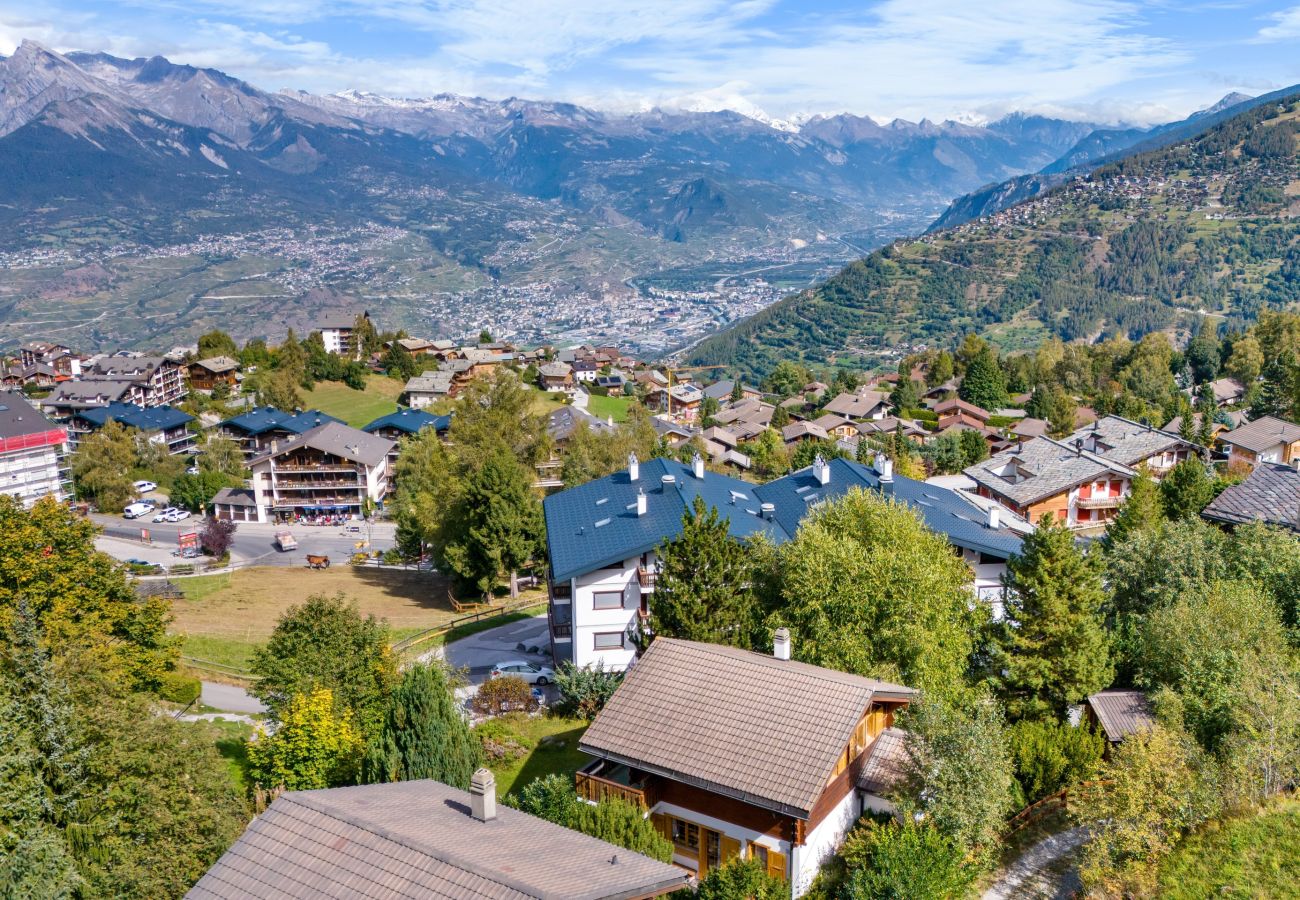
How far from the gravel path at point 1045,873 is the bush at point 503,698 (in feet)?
54.0

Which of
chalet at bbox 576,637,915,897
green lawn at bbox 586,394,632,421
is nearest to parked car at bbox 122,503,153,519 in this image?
green lawn at bbox 586,394,632,421

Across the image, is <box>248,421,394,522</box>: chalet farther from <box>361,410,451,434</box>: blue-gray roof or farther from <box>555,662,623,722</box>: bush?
<box>555,662,623,722</box>: bush

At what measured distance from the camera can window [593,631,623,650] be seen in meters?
36.3

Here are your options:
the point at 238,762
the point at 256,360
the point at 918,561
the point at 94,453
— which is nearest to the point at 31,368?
the point at 256,360

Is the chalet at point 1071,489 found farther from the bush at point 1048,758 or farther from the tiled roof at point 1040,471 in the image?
the bush at point 1048,758

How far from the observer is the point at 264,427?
104312mm

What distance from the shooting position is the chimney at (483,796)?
17.9m

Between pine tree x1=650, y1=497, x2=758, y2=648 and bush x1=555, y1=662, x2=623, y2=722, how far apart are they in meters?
4.53

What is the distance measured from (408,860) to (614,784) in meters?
7.34

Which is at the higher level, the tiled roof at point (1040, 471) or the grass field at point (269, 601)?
the tiled roof at point (1040, 471)

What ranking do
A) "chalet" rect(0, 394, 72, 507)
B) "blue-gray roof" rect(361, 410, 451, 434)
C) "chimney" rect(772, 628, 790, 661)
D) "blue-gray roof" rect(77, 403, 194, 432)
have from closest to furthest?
"chimney" rect(772, 628, 790, 661) → "chalet" rect(0, 394, 72, 507) → "blue-gray roof" rect(361, 410, 451, 434) → "blue-gray roof" rect(77, 403, 194, 432)

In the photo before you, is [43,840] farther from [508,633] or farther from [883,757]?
[508,633]

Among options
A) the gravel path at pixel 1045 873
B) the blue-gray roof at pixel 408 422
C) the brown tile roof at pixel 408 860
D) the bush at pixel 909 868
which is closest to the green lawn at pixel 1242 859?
the gravel path at pixel 1045 873

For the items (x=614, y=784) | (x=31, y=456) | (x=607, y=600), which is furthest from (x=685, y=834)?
(x=31, y=456)
